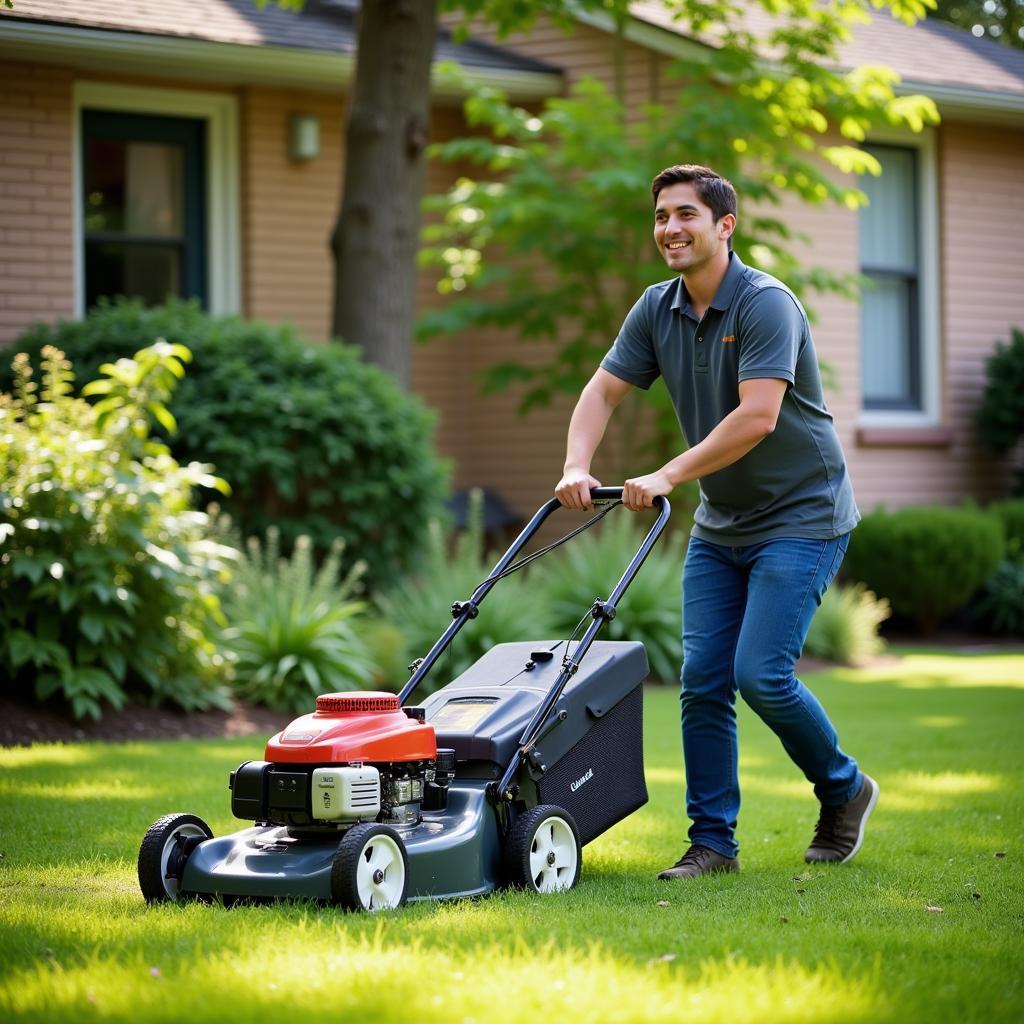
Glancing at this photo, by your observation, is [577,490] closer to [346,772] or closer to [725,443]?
[725,443]

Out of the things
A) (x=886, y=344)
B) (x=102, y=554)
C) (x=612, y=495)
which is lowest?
(x=102, y=554)

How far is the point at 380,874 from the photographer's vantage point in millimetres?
4016

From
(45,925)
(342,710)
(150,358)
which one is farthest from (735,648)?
(150,358)

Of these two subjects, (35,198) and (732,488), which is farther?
(35,198)

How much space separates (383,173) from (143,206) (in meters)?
2.91

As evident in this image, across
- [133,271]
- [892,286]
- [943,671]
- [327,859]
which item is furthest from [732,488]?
[892,286]

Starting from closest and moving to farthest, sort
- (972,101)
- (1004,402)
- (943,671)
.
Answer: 1. (943,671)
2. (972,101)
3. (1004,402)

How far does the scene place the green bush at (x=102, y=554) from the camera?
760cm

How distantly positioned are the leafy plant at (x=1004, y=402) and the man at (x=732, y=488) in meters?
→ 9.50

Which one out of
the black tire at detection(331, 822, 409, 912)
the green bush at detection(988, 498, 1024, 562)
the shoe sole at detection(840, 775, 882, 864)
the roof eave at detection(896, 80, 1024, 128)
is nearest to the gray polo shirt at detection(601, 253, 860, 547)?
the shoe sole at detection(840, 775, 882, 864)

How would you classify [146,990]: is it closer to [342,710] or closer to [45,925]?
[45,925]

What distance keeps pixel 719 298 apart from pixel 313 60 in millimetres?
8013

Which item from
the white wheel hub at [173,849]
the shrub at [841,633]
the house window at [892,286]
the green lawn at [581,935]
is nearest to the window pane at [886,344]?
the house window at [892,286]

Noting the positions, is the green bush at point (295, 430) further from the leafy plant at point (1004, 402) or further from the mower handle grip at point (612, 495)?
the leafy plant at point (1004, 402)
